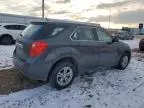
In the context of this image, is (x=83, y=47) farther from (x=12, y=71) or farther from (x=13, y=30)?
(x=13, y=30)

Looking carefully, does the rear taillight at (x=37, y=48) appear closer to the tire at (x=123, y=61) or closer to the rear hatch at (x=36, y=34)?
the rear hatch at (x=36, y=34)

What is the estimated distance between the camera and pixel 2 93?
512 centimetres

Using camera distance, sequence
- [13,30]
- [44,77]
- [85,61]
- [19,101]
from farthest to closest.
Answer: [13,30], [85,61], [44,77], [19,101]

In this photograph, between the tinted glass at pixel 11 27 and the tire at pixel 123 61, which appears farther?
the tinted glass at pixel 11 27

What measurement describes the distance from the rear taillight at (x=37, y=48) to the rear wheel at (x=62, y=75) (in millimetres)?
593

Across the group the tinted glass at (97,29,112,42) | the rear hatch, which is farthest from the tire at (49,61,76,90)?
the tinted glass at (97,29,112,42)

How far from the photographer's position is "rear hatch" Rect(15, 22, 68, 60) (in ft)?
16.7

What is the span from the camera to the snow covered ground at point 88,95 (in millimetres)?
4691

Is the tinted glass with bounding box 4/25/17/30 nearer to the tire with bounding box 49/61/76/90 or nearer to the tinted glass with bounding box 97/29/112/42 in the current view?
the tinted glass with bounding box 97/29/112/42

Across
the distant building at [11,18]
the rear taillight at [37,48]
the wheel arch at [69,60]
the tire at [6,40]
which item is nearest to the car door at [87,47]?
the wheel arch at [69,60]

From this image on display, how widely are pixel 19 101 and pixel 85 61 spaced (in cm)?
218

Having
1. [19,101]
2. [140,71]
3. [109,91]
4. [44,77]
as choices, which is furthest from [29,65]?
[140,71]

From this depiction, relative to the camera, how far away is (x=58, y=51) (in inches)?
205

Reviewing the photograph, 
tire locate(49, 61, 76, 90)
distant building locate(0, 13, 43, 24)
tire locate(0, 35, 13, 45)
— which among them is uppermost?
distant building locate(0, 13, 43, 24)
